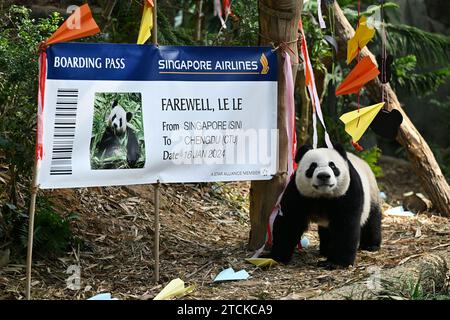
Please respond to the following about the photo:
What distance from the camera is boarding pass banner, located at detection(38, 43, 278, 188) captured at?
5.11m

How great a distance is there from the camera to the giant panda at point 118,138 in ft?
17.4

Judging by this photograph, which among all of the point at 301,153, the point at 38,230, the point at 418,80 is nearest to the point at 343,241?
the point at 301,153

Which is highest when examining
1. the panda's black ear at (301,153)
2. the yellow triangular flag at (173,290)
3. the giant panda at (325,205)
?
the panda's black ear at (301,153)

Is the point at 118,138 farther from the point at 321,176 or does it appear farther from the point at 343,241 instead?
the point at 343,241

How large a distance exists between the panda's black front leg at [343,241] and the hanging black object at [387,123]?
1380 millimetres

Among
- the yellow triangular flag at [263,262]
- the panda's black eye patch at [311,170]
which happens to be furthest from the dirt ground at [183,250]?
the panda's black eye patch at [311,170]

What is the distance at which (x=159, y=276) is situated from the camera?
575cm

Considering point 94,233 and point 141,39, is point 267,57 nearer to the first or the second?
point 141,39

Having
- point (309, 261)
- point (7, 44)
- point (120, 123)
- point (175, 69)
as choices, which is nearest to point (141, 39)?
point (175, 69)

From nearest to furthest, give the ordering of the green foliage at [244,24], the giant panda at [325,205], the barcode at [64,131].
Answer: the barcode at [64,131]
the giant panda at [325,205]
the green foliage at [244,24]

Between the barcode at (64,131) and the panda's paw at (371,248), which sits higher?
the barcode at (64,131)

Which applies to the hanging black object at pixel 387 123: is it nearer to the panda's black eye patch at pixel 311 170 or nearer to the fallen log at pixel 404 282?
the panda's black eye patch at pixel 311 170

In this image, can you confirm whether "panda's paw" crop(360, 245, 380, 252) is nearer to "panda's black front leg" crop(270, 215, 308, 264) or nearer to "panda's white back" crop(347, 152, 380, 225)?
"panda's white back" crop(347, 152, 380, 225)

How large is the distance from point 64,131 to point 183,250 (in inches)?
77.0
